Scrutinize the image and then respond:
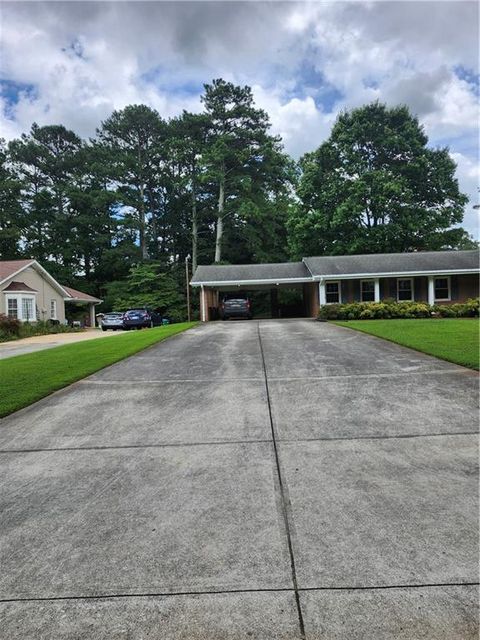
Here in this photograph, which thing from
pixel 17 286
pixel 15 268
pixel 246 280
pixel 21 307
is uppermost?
pixel 15 268

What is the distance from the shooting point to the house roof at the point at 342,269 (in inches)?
938

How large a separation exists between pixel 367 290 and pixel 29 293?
2158 centimetres

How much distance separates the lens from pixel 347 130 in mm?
34812

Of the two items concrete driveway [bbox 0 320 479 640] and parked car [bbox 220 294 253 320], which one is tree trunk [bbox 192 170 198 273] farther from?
concrete driveway [bbox 0 320 479 640]

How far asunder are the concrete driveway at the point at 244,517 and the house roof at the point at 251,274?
64.5 feet

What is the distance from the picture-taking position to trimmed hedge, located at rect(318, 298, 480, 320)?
66.5ft

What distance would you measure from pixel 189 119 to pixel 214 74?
14.6ft

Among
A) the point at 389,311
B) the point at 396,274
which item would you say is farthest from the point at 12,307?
the point at 396,274

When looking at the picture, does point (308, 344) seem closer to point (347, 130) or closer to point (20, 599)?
point (20, 599)

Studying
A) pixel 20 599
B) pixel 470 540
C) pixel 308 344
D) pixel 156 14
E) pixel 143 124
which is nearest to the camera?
pixel 20 599

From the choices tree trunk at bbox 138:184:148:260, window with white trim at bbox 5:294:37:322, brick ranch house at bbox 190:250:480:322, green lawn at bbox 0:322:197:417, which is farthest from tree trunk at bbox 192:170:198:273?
green lawn at bbox 0:322:197:417

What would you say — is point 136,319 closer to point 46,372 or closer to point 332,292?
point 332,292

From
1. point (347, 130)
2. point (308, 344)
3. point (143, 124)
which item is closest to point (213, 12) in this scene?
point (308, 344)

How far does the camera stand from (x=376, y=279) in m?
24.0
